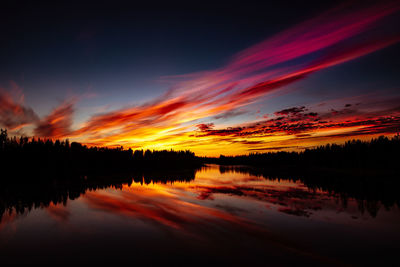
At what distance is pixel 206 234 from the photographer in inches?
506

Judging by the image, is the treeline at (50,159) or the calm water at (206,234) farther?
the treeline at (50,159)

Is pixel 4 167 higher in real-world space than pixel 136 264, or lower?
higher

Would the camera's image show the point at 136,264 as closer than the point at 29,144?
Yes

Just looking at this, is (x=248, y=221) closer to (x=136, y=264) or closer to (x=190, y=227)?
(x=190, y=227)

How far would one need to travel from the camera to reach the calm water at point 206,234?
995 centimetres

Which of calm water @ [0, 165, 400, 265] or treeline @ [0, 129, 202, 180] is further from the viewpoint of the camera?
Result: treeline @ [0, 129, 202, 180]

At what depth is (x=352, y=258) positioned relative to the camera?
377 inches

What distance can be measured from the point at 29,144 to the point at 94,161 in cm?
2590

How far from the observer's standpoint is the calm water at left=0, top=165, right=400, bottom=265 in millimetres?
9953

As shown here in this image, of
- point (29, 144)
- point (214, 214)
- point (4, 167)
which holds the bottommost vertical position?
point (214, 214)

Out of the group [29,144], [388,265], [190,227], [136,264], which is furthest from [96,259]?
[29,144]

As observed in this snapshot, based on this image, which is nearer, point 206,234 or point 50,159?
point 206,234

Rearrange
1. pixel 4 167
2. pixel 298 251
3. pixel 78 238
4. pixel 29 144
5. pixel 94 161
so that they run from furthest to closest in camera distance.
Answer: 1. pixel 94 161
2. pixel 29 144
3. pixel 4 167
4. pixel 78 238
5. pixel 298 251

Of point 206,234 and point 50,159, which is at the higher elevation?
point 50,159
